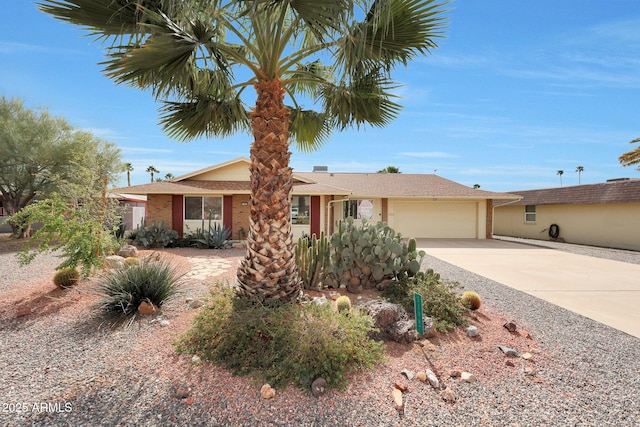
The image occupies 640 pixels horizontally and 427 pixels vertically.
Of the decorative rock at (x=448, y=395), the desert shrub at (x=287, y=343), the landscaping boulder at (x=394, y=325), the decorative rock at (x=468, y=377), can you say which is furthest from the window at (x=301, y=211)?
the decorative rock at (x=448, y=395)

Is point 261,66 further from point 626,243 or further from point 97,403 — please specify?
point 626,243

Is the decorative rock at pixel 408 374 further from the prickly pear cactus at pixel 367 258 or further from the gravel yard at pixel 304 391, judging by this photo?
the prickly pear cactus at pixel 367 258

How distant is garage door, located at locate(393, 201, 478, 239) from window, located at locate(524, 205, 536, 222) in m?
6.63

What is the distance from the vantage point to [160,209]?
15.9 m

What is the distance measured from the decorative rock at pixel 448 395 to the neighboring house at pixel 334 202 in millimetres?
10885

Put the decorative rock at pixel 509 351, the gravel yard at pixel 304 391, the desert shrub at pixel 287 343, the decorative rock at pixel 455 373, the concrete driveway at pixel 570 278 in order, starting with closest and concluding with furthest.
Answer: the gravel yard at pixel 304 391 → the desert shrub at pixel 287 343 → the decorative rock at pixel 455 373 → the decorative rock at pixel 509 351 → the concrete driveway at pixel 570 278

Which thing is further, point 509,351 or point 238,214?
point 238,214

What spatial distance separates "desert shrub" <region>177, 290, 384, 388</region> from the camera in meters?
3.43

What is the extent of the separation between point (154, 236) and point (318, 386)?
13.1 metres

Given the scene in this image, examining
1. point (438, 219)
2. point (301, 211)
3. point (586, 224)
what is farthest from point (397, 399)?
point (586, 224)

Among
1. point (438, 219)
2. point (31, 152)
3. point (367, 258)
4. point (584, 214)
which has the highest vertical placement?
point (31, 152)

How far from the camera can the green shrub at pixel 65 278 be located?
251 inches

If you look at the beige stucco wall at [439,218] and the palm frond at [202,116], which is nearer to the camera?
the palm frond at [202,116]

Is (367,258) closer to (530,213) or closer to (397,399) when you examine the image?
(397,399)
